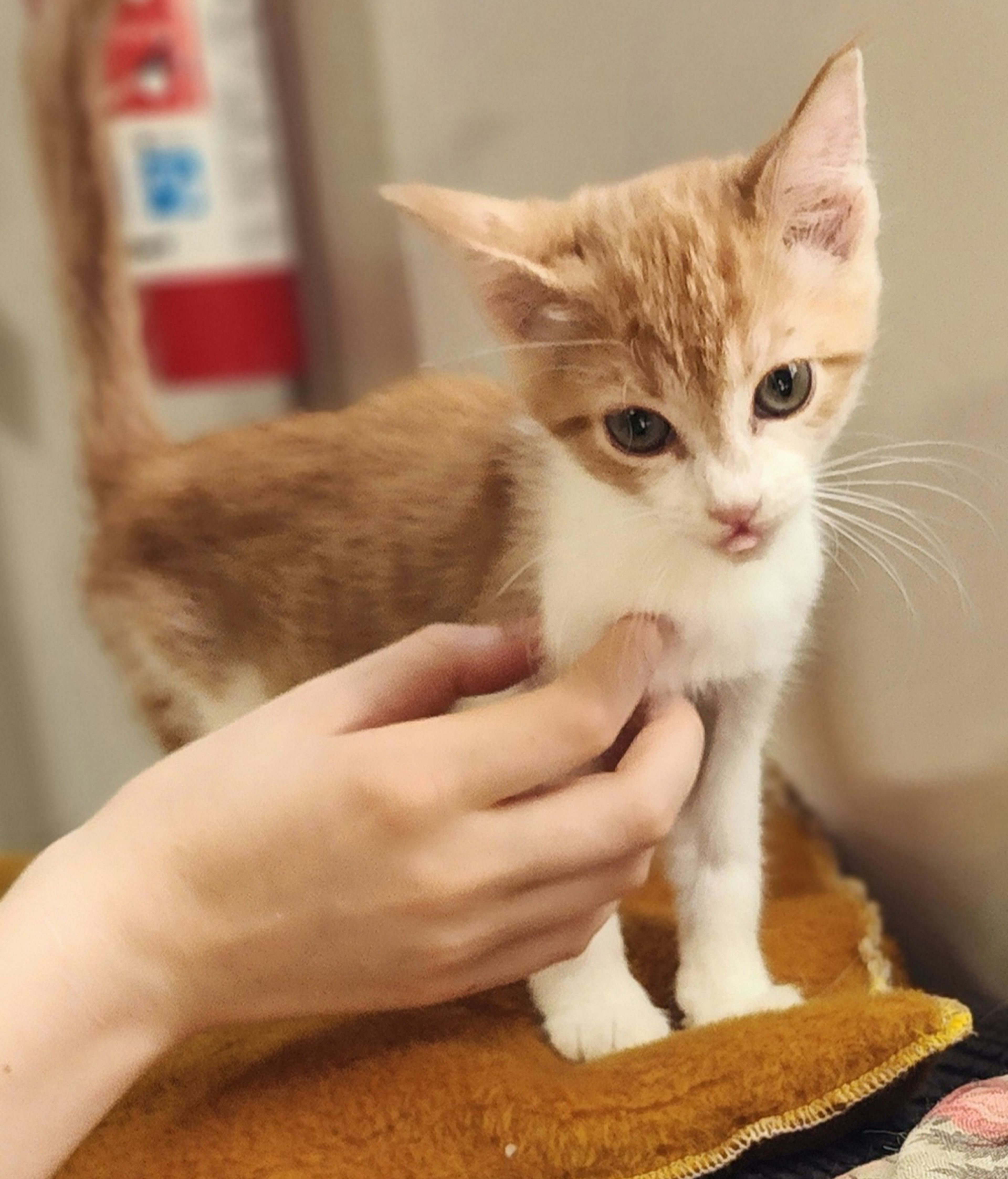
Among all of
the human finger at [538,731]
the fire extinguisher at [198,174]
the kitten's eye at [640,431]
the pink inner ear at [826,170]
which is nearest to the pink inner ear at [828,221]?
the pink inner ear at [826,170]

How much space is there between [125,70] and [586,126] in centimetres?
54

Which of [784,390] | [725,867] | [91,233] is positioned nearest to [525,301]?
[784,390]

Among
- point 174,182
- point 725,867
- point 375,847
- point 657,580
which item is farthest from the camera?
point 174,182

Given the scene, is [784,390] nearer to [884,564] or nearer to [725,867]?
[884,564]

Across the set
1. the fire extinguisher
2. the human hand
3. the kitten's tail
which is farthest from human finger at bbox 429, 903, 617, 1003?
the fire extinguisher

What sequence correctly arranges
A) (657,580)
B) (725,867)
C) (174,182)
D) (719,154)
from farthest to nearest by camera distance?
(174,182) < (719,154) < (725,867) < (657,580)

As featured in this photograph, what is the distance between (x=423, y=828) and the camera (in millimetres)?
598

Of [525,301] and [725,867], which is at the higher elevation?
[525,301]

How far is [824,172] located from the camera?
0.65 m

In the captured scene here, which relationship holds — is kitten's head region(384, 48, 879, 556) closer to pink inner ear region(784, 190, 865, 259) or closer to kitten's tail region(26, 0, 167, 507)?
pink inner ear region(784, 190, 865, 259)

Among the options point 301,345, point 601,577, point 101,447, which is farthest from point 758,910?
point 301,345

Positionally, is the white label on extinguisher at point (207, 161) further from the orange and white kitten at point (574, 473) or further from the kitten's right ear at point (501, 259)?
the kitten's right ear at point (501, 259)

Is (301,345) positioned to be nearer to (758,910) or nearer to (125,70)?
(125,70)

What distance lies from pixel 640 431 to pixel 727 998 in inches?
15.3
